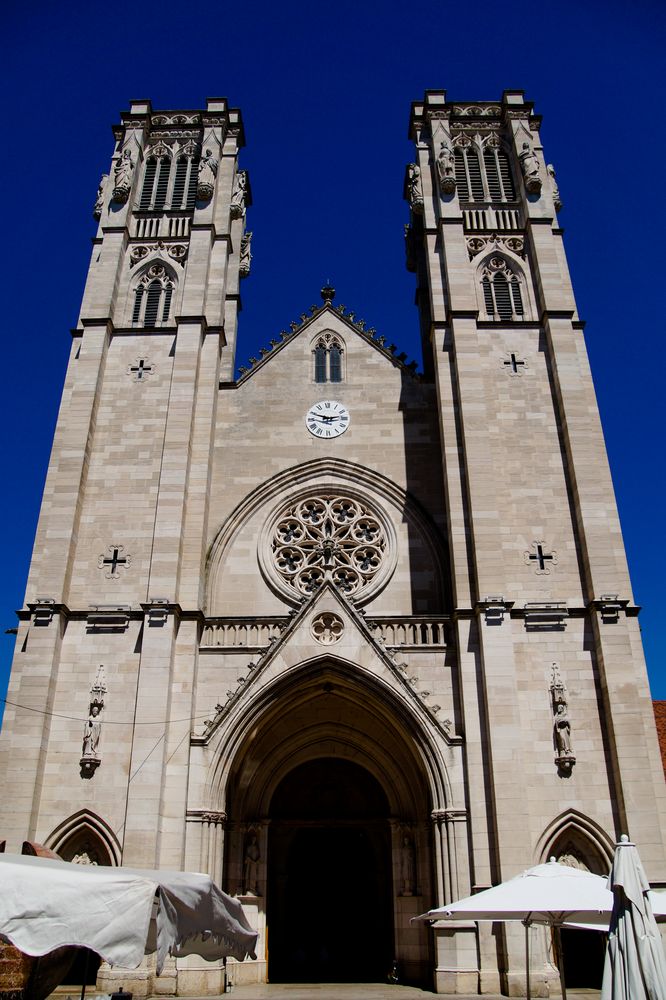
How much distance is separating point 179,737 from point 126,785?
4.21 ft

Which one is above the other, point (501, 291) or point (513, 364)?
point (501, 291)

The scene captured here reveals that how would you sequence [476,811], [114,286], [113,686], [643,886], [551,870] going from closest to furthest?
[643,886]
[551,870]
[476,811]
[113,686]
[114,286]

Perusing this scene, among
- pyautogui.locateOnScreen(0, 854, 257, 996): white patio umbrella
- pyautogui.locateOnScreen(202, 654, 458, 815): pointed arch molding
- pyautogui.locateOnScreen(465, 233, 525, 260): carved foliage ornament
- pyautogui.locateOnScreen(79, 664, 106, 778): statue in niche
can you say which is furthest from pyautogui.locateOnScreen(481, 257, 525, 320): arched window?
pyautogui.locateOnScreen(0, 854, 257, 996): white patio umbrella

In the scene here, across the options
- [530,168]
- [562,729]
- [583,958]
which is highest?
[530,168]

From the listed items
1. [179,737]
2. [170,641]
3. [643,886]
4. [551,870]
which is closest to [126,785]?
[179,737]

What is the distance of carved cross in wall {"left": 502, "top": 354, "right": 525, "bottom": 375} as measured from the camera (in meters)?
19.8

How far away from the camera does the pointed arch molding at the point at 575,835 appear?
562 inches

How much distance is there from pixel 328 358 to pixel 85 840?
13.5m

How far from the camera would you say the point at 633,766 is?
14.6 meters

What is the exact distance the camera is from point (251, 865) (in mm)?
16297

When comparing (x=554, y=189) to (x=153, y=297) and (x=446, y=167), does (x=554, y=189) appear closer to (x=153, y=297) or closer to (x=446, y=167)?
(x=446, y=167)

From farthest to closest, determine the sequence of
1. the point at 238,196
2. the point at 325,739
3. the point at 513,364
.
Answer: the point at 238,196 → the point at 513,364 → the point at 325,739

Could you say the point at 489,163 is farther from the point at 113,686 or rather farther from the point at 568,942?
the point at 568,942

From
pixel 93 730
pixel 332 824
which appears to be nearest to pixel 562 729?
pixel 332 824
